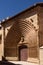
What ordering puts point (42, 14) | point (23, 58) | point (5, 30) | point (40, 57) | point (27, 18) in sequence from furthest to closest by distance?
point (5, 30)
point (23, 58)
point (27, 18)
point (42, 14)
point (40, 57)

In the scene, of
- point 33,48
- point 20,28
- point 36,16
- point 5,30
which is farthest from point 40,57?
point 5,30

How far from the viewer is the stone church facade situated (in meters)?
17.9

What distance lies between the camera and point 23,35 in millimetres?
20734

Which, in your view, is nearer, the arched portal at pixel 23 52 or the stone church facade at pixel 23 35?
the stone church facade at pixel 23 35

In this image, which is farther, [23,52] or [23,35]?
[23,52]

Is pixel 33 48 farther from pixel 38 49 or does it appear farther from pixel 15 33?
pixel 15 33

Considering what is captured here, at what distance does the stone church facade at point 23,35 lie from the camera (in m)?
17.9

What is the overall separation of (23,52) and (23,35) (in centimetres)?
183

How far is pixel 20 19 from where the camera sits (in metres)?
20.5

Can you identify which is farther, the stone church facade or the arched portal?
the arched portal

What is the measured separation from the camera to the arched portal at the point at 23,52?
66.7 feet

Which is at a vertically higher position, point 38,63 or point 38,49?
point 38,49

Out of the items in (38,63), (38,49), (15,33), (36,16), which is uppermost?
(36,16)

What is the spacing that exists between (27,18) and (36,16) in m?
1.64
